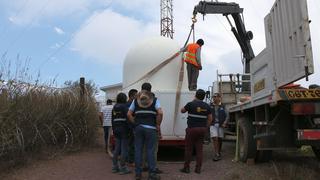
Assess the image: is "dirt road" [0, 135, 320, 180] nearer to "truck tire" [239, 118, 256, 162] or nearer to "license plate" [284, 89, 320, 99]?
"truck tire" [239, 118, 256, 162]

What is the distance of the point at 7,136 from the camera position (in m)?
8.47

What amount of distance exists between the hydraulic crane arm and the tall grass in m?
7.58

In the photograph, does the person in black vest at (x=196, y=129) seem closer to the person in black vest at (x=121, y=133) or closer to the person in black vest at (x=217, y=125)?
the person in black vest at (x=121, y=133)

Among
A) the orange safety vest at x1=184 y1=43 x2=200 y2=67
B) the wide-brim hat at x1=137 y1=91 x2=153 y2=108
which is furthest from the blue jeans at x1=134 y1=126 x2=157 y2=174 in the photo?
the orange safety vest at x1=184 y1=43 x2=200 y2=67

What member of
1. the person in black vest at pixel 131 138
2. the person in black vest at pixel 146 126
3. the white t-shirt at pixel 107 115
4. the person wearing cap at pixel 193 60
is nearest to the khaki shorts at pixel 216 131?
the person wearing cap at pixel 193 60

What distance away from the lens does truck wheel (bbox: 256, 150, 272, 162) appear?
30.1ft

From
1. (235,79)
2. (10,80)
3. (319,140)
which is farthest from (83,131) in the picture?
(319,140)

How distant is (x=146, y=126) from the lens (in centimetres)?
770

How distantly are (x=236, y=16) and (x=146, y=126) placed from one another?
12.9 meters

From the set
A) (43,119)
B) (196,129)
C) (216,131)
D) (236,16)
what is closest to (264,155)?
(196,129)

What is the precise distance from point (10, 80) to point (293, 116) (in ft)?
18.9

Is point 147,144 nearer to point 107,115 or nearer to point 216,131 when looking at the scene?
point 216,131

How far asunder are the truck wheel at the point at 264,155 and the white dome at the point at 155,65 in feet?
7.59

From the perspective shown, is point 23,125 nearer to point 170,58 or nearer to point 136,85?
point 136,85
